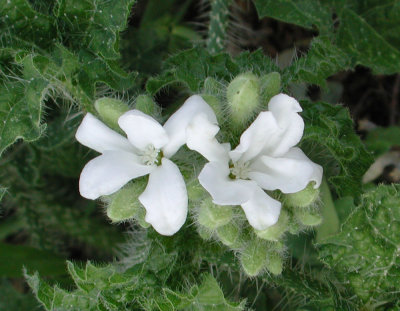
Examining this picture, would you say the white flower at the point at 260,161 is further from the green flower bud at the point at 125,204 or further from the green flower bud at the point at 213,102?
the green flower bud at the point at 125,204

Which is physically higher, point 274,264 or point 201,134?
point 201,134

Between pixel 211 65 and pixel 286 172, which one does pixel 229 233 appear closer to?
pixel 286 172

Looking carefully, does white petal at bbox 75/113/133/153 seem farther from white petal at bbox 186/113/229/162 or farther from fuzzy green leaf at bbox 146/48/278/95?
fuzzy green leaf at bbox 146/48/278/95

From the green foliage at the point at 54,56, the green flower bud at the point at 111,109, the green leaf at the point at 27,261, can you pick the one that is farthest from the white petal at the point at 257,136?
the green leaf at the point at 27,261

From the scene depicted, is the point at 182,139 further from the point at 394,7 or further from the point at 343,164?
the point at 394,7

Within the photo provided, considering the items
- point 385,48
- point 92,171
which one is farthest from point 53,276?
point 385,48

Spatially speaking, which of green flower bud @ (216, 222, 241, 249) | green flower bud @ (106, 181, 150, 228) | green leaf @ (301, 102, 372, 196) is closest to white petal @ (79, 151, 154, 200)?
green flower bud @ (106, 181, 150, 228)

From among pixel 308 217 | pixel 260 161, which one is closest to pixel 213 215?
pixel 260 161
